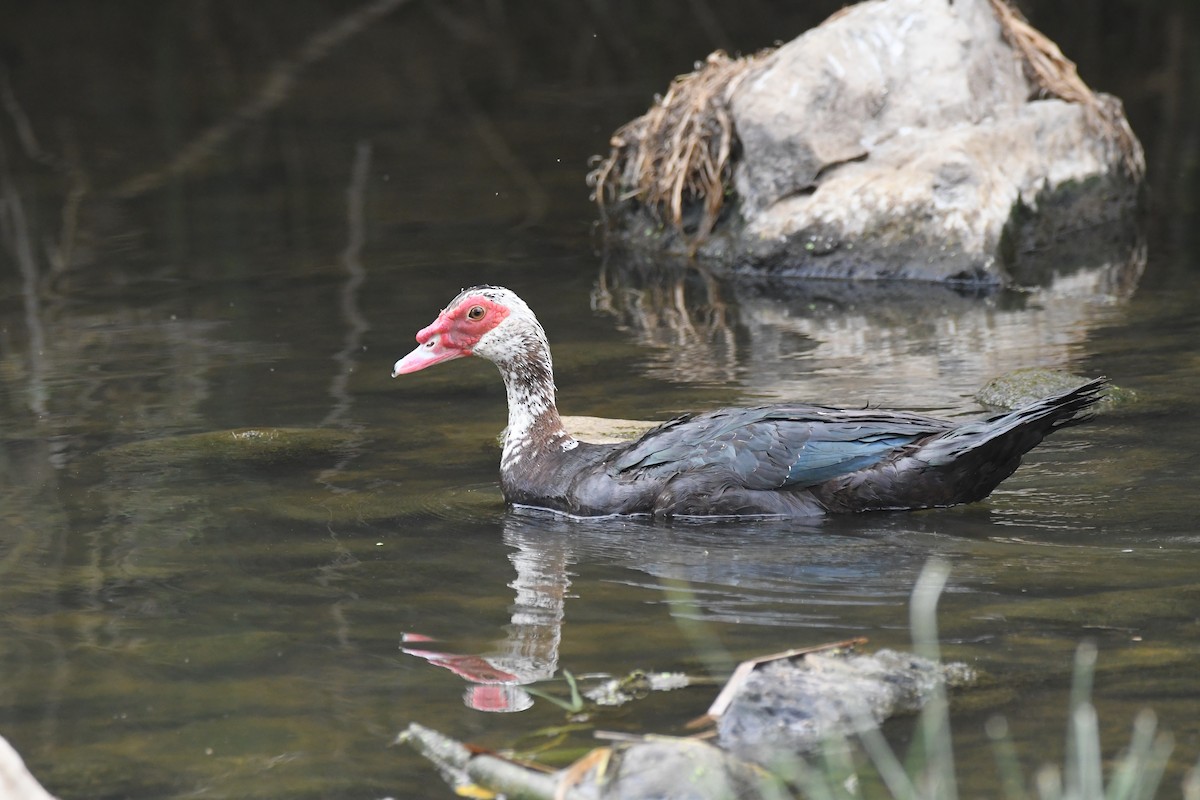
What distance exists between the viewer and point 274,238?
13008 mm

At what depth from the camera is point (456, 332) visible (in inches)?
291

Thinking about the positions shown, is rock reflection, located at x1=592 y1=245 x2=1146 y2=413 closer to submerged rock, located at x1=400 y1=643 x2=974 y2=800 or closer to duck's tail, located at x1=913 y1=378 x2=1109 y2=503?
duck's tail, located at x1=913 y1=378 x2=1109 y2=503

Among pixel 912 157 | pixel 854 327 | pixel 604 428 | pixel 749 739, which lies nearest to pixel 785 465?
pixel 604 428

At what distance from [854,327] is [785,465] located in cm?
370

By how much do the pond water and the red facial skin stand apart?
485 millimetres

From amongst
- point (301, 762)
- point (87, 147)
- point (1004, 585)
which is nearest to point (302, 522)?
point (301, 762)

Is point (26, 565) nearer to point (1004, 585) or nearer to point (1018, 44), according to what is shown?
point (1004, 585)

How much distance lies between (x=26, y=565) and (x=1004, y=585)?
140 inches

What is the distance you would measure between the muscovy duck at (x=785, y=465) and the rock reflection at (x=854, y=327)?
4.90ft

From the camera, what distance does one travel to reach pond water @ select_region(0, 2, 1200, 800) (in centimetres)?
479

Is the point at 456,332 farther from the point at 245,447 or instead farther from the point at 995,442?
the point at 995,442

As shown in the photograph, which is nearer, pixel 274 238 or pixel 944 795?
pixel 944 795

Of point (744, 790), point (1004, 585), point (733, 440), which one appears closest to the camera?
point (744, 790)

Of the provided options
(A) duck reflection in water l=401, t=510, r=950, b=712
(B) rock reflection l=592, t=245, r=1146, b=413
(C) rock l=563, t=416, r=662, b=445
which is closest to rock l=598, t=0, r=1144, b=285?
(B) rock reflection l=592, t=245, r=1146, b=413
